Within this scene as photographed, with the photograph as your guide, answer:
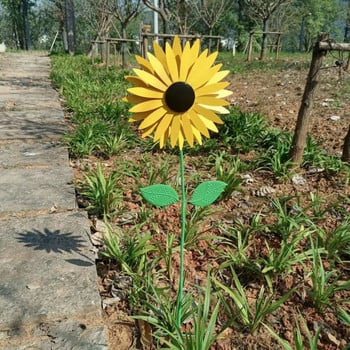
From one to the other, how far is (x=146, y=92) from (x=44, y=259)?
118 cm

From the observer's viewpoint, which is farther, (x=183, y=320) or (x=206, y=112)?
(x=183, y=320)

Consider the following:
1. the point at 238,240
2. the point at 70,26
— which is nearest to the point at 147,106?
the point at 238,240

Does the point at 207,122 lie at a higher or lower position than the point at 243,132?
higher

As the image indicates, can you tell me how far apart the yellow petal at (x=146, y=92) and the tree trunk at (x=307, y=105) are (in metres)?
2.14

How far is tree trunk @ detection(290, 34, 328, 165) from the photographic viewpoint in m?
2.84

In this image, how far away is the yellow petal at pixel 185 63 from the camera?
1171 mm

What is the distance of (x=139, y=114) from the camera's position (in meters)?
1.22

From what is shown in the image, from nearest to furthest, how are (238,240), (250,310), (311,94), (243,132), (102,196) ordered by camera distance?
1. (250,310)
2. (238,240)
3. (102,196)
4. (311,94)
5. (243,132)

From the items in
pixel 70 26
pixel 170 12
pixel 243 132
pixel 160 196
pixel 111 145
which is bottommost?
pixel 111 145

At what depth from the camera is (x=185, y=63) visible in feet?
3.86

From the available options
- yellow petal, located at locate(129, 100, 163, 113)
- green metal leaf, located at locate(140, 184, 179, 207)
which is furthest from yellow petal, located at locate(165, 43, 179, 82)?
green metal leaf, located at locate(140, 184, 179, 207)

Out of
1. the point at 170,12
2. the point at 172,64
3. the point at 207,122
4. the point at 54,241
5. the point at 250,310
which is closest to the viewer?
the point at 172,64

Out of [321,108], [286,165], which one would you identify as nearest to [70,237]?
[286,165]

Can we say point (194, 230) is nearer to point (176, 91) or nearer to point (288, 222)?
point (288, 222)
